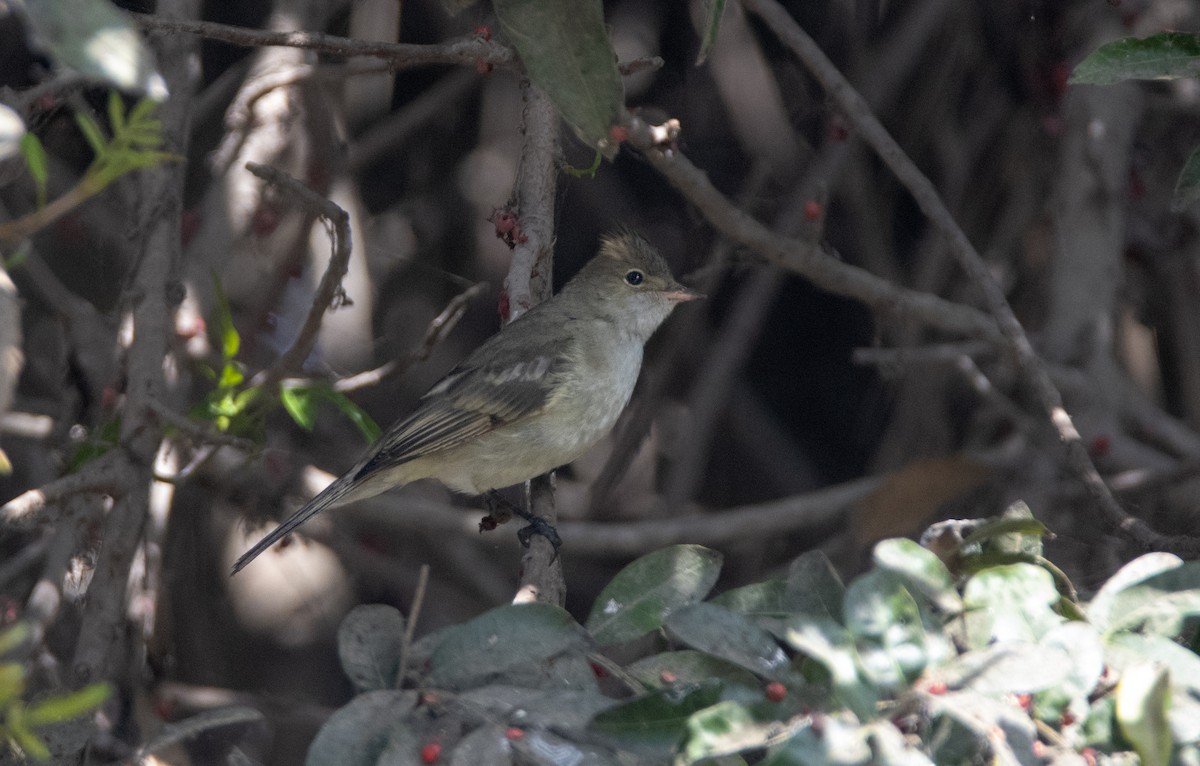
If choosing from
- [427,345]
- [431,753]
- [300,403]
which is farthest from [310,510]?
[431,753]

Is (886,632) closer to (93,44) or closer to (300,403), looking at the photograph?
(93,44)

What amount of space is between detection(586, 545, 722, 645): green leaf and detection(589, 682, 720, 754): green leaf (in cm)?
35

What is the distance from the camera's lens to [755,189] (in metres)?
4.95

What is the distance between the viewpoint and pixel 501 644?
6.64 ft

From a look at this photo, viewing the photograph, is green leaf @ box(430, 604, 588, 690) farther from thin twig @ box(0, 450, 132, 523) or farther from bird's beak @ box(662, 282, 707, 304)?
bird's beak @ box(662, 282, 707, 304)

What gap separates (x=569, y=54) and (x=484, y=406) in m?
1.35

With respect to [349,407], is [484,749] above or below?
above

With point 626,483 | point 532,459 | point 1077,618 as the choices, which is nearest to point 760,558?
point 626,483

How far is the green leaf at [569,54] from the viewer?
2428 millimetres

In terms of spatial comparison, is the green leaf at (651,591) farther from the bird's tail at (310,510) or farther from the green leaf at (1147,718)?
the bird's tail at (310,510)

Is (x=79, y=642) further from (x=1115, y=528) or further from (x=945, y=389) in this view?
(x=945, y=389)

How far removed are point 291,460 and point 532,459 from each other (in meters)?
1.10

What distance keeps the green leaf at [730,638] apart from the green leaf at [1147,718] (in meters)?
0.43

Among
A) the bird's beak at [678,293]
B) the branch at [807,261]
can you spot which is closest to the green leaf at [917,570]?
the branch at [807,261]
